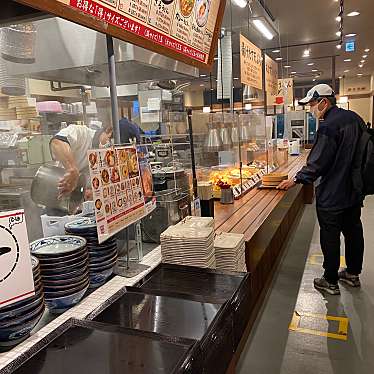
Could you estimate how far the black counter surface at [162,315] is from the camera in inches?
45.0

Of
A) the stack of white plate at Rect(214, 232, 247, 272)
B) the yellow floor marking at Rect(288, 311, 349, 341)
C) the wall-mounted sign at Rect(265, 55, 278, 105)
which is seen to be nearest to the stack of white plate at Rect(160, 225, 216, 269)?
the stack of white plate at Rect(214, 232, 247, 272)

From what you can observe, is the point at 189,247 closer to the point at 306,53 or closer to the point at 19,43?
the point at 19,43

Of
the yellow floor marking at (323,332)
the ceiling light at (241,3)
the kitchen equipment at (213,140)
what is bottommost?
the yellow floor marking at (323,332)

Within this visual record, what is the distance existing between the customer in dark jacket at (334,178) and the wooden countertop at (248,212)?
17.3 inches

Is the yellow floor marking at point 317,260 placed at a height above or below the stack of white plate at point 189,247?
below

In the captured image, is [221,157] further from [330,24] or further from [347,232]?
[330,24]

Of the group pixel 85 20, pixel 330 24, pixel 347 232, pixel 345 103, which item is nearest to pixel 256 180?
pixel 347 232

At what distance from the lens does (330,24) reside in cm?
791

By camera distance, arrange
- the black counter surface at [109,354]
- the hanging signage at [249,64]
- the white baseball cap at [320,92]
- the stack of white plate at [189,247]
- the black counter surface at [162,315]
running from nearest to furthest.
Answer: the black counter surface at [109,354], the black counter surface at [162,315], the stack of white plate at [189,247], the white baseball cap at [320,92], the hanging signage at [249,64]

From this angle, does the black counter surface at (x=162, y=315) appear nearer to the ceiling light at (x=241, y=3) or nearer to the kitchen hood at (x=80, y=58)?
the kitchen hood at (x=80, y=58)

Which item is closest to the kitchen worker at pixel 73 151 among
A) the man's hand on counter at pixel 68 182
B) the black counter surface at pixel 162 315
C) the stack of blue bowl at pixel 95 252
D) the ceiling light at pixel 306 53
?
the man's hand on counter at pixel 68 182

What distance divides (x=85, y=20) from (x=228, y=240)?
130 centimetres

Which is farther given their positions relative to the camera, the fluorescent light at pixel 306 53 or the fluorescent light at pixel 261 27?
the fluorescent light at pixel 306 53

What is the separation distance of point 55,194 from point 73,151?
265 millimetres
